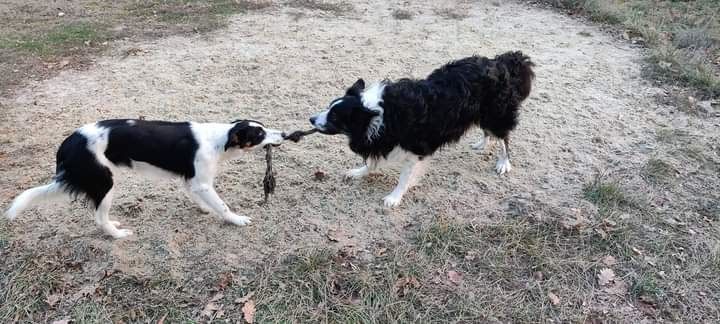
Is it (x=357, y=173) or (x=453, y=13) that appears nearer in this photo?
(x=357, y=173)

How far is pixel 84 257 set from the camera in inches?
136

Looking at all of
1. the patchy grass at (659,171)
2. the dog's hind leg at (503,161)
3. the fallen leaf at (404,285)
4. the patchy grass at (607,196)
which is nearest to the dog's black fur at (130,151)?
the fallen leaf at (404,285)

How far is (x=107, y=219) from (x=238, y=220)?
2.94 ft

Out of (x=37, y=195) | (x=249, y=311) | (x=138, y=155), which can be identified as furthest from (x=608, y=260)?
(x=37, y=195)

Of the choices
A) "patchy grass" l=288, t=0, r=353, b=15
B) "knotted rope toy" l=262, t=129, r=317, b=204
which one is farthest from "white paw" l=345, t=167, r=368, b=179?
"patchy grass" l=288, t=0, r=353, b=15

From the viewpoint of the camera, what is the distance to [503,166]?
449 centimetres

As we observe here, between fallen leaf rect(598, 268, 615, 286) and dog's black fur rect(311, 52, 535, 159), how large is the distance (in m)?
1.44

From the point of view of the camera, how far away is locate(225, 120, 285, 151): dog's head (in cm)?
337

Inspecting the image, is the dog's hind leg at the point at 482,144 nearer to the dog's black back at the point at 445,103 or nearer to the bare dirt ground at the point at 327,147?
the bare dirt ground at the point at 327,147

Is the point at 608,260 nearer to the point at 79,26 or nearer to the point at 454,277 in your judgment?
the point at 454,277

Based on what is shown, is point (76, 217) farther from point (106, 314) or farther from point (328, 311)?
point (328, 311)

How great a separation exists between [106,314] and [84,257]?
0.60 m

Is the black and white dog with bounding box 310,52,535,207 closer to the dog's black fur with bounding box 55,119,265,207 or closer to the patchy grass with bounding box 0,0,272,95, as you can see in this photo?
the dog's black fur with bounding box 55,119,265,207

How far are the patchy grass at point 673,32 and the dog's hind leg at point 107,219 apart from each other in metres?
6.09
